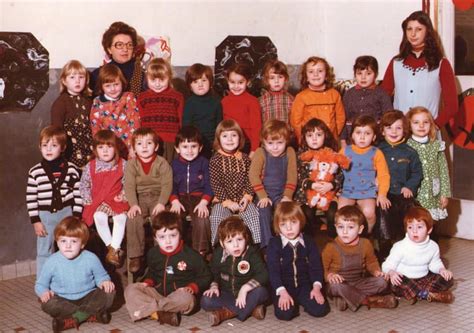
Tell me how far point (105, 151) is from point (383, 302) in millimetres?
1862

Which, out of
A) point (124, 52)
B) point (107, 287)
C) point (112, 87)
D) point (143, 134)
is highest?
point (124, 52)

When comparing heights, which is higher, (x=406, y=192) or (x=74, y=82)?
(x=74, y=82)

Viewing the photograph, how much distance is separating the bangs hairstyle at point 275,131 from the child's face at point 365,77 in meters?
0.83

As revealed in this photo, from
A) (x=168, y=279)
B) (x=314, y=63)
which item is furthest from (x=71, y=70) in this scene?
(x=314, y=63)

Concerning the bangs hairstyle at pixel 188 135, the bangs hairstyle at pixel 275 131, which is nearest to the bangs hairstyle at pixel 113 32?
the bangs hairstyle at pixel 188 135

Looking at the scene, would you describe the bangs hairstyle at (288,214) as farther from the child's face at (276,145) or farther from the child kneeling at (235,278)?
the child's face at (276,145)

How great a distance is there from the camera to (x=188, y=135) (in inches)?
182

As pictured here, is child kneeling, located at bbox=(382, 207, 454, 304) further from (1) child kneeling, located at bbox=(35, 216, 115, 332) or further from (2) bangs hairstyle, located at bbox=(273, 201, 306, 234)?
(1) child kneeling, located at bbox=(35, 216, 115, 332)

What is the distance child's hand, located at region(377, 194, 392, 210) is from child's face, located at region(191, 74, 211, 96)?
1.35 metres

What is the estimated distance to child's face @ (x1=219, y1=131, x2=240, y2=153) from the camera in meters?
4.62

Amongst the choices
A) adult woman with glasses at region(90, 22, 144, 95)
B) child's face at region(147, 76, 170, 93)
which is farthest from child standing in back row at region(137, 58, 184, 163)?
adult woman with glasses at region(90, 22, 144, 95)

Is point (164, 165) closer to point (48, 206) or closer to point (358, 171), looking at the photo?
point (48, 206)

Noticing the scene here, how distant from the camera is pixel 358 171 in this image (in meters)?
4.71

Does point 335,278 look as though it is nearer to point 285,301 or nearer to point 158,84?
point 285,301
